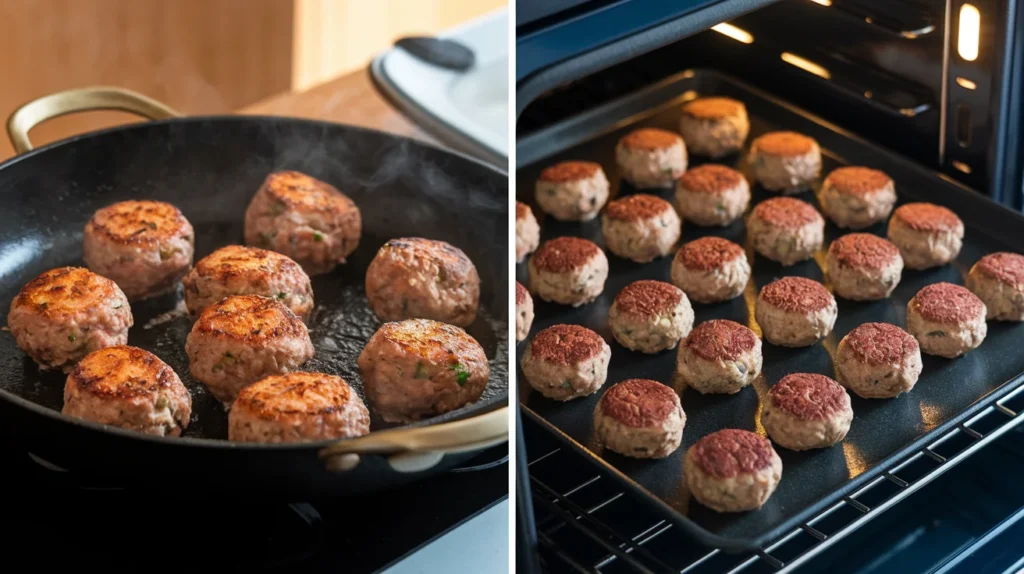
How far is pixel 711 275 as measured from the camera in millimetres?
1739

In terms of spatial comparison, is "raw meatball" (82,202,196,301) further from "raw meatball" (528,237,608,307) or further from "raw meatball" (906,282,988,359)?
"raw meatball" (906,282,988,359)

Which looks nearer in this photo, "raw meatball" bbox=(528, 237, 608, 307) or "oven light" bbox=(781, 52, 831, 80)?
"raw meatball" bbox=(528, 237, 608, 307)

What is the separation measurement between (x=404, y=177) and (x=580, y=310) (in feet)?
1.39

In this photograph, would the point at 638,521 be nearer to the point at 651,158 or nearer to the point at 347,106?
the point at 651,158

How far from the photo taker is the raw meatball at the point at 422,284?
1.62 meters

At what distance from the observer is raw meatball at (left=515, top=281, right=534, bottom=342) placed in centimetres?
161

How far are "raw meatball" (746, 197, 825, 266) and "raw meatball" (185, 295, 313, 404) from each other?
2.64 ft

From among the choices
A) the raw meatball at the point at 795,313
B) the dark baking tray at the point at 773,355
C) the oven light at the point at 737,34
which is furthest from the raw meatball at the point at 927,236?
the oven light at the point at 737,34

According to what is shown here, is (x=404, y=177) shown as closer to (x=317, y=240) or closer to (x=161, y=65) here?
(x=317, y=240)

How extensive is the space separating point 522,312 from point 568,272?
0.49 ft

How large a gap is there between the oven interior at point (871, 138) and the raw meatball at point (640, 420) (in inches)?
2.1

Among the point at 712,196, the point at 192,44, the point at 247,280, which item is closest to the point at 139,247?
the point at 247,280

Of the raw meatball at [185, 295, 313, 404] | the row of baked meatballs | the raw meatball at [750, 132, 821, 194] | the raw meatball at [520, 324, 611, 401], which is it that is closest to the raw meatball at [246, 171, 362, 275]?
the row of baked meatballs

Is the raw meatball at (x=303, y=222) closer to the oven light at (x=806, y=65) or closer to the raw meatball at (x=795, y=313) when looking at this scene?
the raw meatball at (x=795, y=313)
